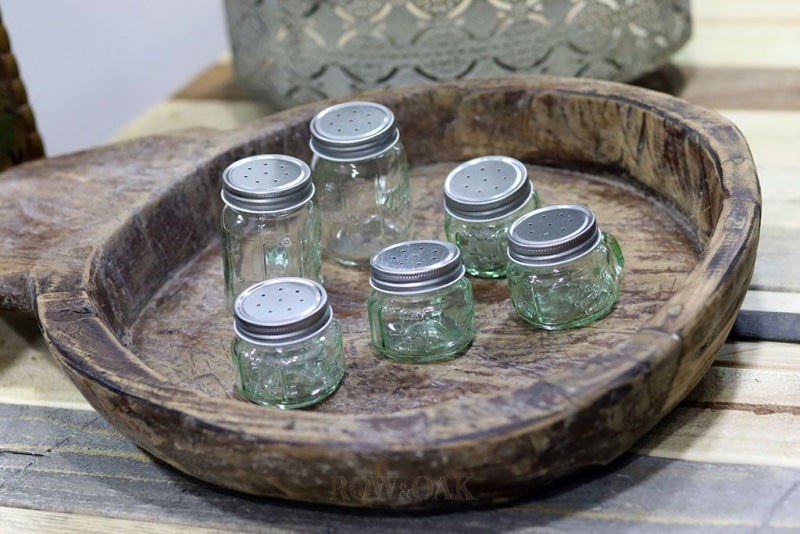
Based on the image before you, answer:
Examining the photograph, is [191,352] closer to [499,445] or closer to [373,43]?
[499,445]

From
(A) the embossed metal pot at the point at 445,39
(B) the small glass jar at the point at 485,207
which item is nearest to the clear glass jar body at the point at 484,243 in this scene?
(B) the small glass jar at the point at 485,207

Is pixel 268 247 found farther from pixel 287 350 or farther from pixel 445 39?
pixel 445 39

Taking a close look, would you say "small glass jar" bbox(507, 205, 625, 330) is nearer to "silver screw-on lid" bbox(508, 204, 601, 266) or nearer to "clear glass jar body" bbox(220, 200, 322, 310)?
"silver screw-on lid" bbox(508, 204, 601, 266)

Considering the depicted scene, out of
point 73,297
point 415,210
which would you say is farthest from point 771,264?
point 73,297

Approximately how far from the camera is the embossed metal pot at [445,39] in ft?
3.22

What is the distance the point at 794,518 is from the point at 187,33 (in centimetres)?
144

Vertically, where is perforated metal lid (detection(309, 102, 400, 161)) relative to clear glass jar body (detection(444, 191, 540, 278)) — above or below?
above

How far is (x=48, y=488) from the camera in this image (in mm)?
637

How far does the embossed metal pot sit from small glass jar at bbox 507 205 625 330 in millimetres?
347

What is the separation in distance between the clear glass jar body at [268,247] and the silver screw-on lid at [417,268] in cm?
9

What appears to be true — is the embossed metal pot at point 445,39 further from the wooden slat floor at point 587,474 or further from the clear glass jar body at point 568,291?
the clear glass jar body at point 568,291

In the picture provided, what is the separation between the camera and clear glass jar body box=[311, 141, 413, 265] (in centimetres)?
81

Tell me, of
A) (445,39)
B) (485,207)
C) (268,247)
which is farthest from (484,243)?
(445,39)

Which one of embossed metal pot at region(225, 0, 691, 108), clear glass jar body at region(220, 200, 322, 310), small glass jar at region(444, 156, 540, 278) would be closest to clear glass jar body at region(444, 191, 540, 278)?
small glass jar at region(444, 156, 540, 278)
